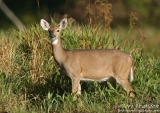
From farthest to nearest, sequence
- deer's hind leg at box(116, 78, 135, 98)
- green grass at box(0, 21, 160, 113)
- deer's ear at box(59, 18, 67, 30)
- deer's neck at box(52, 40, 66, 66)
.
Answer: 1. deer's ear at box(59, 18, 67, 30)
2. deer's neck at box(52, 40, 66, 66)
3. deer's hind leg at box(116, 78, 135, 98)
4. green grass at box(0, 21, 160, 113)

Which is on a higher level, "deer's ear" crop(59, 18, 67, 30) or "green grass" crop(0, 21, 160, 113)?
"deer's ear" crop(59, 18, 67, 30)

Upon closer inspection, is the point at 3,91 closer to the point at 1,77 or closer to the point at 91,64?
the point at 1,77

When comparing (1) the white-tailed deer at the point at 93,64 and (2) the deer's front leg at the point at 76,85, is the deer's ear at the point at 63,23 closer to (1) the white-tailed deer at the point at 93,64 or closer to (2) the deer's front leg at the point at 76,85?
(1) the white-tailed deer at the point at 93,64

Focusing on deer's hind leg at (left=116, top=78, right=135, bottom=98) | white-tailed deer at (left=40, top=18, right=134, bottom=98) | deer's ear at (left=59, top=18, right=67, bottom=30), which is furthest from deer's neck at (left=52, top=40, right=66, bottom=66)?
deer's hind leg at (left=116, top=78, right=135, bottom=98)

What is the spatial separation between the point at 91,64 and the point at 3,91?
1.52 m

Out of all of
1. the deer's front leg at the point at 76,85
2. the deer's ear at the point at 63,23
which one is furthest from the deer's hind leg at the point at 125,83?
the deer's ear at the point at 63,23

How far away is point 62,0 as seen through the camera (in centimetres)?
2864

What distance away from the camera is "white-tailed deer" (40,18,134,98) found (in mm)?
10016

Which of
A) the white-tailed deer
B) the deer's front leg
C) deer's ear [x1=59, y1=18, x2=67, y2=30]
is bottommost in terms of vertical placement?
the deer's front leg

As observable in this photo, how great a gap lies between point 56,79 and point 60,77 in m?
0.08

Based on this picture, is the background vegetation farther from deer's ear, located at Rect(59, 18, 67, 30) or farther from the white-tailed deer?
deer's ear, located at Rect(59, 18, 67, 30)

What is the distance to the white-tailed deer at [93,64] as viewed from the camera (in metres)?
10.0

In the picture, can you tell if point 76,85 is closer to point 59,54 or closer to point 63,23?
point 59,54

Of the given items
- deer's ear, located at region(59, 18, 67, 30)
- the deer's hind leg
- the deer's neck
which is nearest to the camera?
the deer's hind leg
